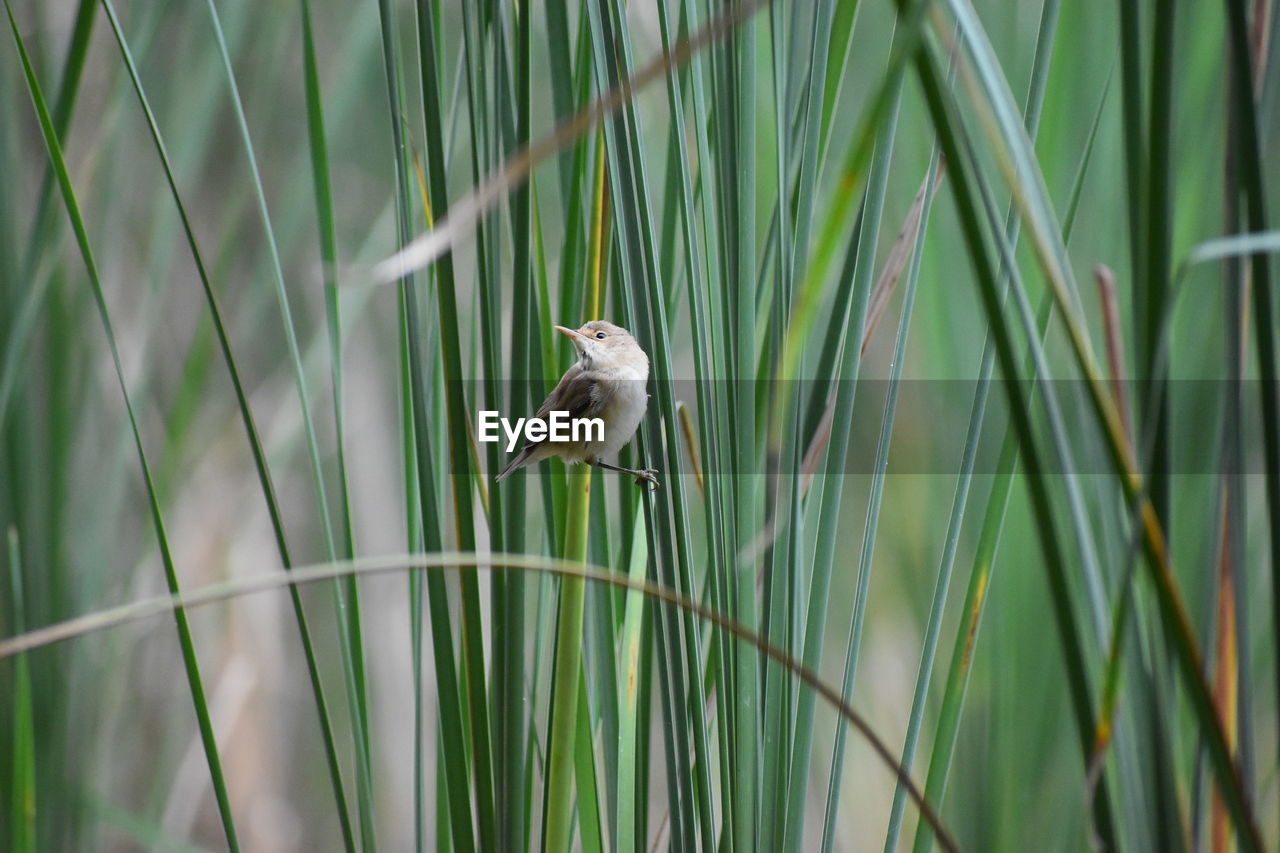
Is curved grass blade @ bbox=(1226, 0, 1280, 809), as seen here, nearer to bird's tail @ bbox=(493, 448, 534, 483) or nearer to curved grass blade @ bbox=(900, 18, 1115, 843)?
curved grass blade @ bbox=(900, 18, 1115, 843)

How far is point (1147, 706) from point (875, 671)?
3.21 feet

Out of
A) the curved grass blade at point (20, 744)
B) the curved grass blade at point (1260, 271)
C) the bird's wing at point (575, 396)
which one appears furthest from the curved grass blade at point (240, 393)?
the curved grass blade at point (1260, 271)

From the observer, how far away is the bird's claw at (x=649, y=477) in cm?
43

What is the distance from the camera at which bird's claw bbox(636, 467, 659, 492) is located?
428 mm

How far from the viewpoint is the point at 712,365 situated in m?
0.42

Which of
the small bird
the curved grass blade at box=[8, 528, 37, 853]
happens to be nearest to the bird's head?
the small bird

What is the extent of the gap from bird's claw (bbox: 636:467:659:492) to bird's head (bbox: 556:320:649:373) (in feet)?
0.17

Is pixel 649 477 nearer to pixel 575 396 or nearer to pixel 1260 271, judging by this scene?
pixel 575 396

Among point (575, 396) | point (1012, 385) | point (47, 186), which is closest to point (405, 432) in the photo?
point (575, 396)

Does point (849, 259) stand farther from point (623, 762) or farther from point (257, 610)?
point (257, 610)

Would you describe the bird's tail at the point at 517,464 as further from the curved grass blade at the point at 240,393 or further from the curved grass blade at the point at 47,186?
the curved grass blade at the point at 47,186

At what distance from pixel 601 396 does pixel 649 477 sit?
0.19 ft

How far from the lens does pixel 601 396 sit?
0.48 metres

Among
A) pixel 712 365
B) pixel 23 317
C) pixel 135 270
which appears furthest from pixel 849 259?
pixel 135 270
